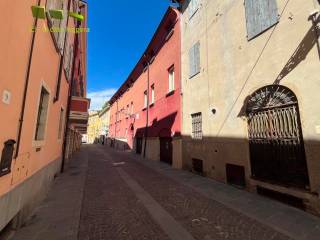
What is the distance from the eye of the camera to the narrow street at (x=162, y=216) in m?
3.76

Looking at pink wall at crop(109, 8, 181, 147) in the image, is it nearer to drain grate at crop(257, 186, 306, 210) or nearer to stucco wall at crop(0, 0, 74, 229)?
drain grate at crop(257, 186, 306, 210)

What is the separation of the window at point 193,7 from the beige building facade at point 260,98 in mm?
438

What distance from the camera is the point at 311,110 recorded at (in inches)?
192

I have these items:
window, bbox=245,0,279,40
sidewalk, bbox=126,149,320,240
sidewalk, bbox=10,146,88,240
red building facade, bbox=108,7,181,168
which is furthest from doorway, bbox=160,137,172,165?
window, bbox=245,0,279,40

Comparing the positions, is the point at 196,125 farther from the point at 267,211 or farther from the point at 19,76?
the point at 19,76

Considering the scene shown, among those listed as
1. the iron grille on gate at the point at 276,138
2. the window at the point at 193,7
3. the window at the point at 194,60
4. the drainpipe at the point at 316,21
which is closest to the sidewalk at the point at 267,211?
the iron grille on gate at the point at 276,138

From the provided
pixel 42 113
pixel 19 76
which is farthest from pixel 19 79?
pixel 42 113

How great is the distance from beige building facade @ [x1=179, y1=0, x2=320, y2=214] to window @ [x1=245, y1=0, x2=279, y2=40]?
28mm

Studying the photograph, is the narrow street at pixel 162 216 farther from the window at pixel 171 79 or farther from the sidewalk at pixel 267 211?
the window at pixel 171 79

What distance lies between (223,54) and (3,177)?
7.60 m

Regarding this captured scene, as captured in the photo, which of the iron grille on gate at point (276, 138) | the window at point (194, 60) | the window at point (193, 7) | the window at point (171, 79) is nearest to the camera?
the iron grille on gate at point (276, 138)

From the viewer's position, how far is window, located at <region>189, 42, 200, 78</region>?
32.8 ft

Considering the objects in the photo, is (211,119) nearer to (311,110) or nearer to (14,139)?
(311,110)

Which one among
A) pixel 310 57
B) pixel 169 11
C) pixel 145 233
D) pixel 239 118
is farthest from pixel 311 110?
pixel 169 11
